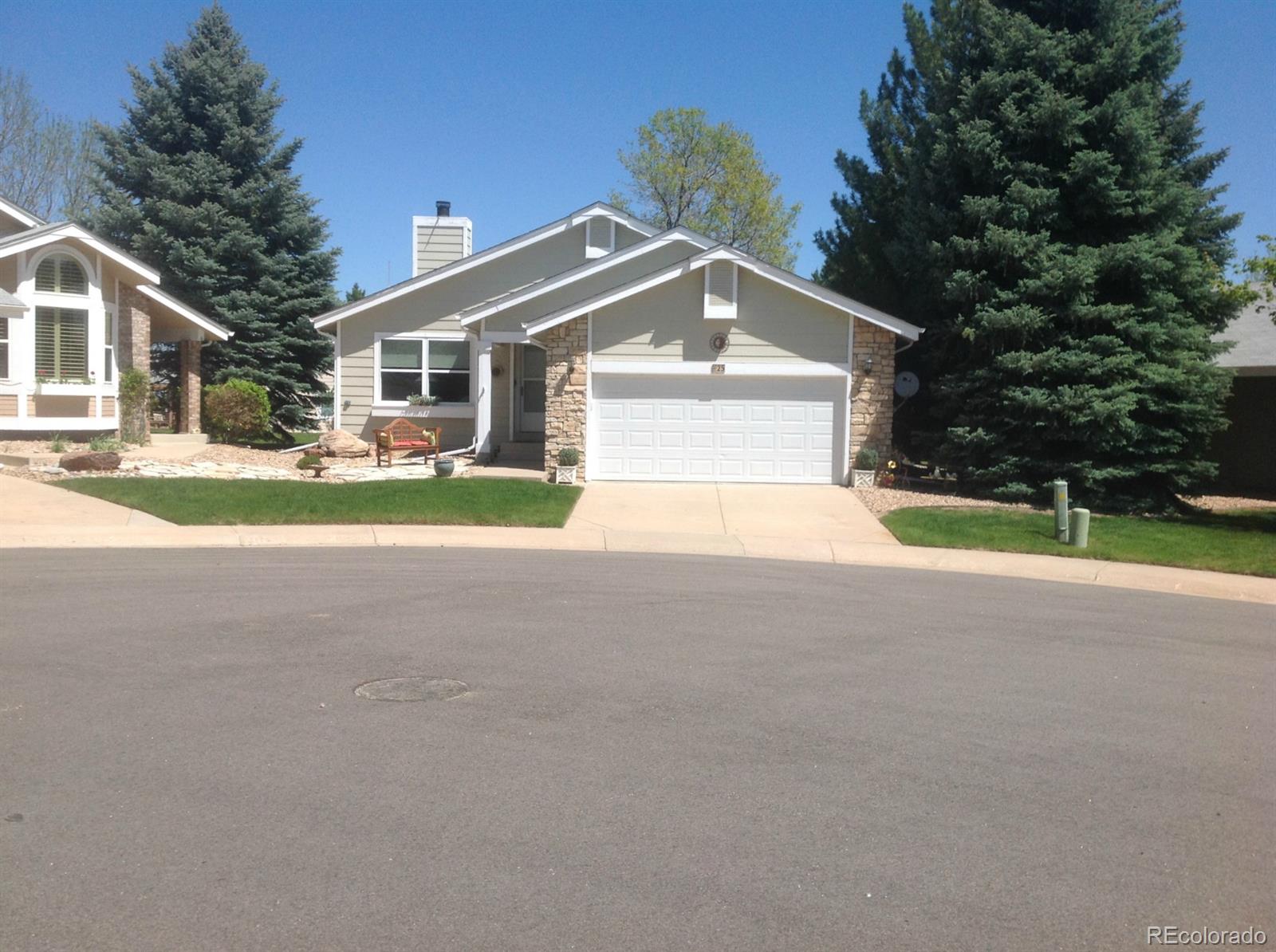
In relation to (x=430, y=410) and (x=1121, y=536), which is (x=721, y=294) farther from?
(x=430, y=410)

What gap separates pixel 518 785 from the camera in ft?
18.7

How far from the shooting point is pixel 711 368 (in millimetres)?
21250

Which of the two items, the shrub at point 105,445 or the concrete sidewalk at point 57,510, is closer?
the concrete sidewalk at point 57,510

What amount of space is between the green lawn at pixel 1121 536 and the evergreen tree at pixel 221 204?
19.8 meters

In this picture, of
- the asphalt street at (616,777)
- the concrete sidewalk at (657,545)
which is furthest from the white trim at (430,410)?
the asphalt street at (616,777)

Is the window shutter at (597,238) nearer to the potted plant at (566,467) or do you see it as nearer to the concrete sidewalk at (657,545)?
the potted plant at (566,467)

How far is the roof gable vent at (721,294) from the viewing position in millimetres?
20938

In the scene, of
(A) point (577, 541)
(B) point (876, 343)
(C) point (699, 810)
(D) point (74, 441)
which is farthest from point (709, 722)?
(D) point (74, 441)

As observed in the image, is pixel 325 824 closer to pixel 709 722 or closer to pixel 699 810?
pixel 699 810

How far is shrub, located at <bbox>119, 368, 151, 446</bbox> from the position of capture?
24516 mm

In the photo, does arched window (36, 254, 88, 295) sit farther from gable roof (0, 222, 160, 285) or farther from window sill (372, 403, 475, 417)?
window sill (372, 403, 475, 417)

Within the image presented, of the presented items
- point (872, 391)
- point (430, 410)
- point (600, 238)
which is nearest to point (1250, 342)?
point (872, 391)

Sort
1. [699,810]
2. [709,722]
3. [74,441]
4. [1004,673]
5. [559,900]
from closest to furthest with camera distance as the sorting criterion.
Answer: [559,900], [699,810], [709,722], [1004,673], [74,441]

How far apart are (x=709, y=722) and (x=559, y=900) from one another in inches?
98.6
